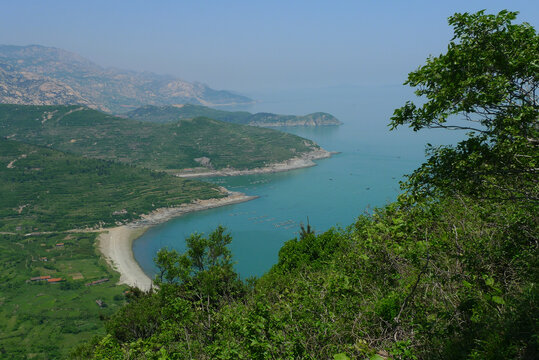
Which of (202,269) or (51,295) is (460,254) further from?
(51,295)

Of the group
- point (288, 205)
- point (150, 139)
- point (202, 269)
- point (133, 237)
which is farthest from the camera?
point (150, 139)

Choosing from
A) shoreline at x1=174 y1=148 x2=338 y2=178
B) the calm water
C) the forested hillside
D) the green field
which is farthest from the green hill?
the forested hillside

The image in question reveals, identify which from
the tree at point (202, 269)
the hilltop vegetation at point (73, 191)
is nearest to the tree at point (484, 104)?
the tree at point (202, 269)

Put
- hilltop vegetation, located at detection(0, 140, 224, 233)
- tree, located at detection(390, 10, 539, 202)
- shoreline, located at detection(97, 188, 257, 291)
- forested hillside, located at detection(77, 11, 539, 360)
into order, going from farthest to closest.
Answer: hilltop vegetation, located at detection(0, 140, 224, 233) < shoreline, located at detection(97, 188, 257, 291) < tree, located at detection(390, 10, 539, 202) < forested hillside, located at detection(77, 11, 539, 360)

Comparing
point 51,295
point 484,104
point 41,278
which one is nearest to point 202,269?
point 484,104

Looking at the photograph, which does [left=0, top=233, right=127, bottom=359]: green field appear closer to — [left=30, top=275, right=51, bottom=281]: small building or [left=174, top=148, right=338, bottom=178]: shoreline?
[left=30, top=275, right=51, bottom=281]: small building

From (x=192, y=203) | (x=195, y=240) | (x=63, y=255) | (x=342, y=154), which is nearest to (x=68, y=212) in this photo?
(x=63, y=255)

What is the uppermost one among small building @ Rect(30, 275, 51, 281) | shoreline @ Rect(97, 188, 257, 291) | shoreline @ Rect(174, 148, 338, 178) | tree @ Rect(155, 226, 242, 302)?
tree @ Rect(155, 226, 242, 302)
